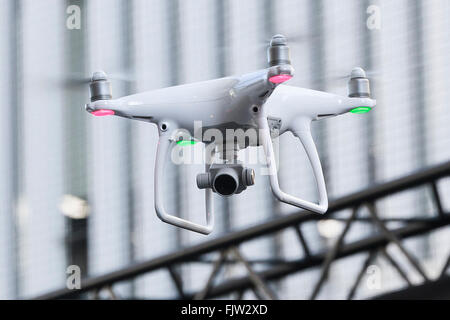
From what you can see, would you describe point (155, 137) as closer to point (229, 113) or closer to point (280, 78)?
point (229, 113)

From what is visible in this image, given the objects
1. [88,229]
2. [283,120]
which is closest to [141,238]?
[88,229]

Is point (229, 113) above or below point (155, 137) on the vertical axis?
below

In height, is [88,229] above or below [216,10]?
below

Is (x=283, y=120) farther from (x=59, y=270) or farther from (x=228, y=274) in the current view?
(x=59, y=270)

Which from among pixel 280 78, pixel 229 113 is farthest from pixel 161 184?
pixel 280 78

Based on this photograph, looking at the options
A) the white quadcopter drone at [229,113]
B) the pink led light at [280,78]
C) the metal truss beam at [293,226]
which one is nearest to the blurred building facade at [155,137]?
the metal truss beam at [293,226]
